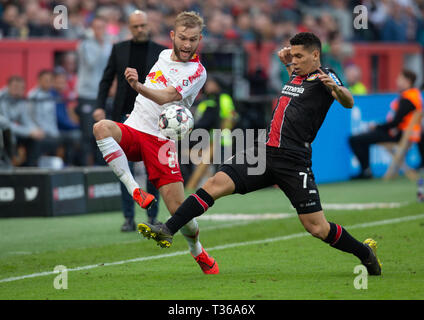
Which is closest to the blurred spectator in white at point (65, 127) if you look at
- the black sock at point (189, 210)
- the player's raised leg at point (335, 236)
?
the black sock at point (189, 210)

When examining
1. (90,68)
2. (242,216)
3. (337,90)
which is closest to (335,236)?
(337,90)

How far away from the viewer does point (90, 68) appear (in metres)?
15.2

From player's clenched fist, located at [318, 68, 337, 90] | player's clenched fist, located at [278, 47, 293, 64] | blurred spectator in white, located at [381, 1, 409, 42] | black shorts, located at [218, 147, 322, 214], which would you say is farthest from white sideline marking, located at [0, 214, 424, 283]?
blurred spectator in white, located at [381, 1, 409, 42]

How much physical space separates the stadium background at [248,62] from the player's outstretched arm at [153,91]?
1.51 metres

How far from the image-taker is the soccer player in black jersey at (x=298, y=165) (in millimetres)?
7004

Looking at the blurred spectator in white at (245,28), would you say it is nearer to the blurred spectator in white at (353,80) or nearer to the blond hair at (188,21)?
the blurred spectator in white at (353,80)

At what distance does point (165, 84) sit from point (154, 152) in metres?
0.60

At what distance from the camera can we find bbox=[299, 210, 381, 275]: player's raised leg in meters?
7.01

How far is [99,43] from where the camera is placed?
1505 cm

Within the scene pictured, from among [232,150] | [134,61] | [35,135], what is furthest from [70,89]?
[134,61]

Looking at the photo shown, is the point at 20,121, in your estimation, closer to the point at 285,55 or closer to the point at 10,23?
the point at 10,23

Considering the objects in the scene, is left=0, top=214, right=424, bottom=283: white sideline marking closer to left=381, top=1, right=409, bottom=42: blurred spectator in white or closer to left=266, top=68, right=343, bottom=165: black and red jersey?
left=266, top=68, right=343, bottom=165: black and red jersey

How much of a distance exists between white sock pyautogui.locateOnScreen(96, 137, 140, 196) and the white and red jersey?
329mm

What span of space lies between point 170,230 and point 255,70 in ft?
40.5
